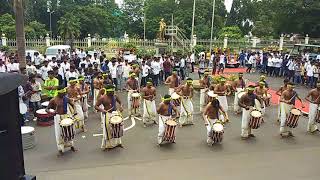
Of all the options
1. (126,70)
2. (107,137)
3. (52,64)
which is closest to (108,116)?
(107,137)

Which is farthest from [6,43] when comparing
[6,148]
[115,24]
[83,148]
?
[6,148]

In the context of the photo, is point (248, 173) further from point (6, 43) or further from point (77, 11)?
point (77, 11)

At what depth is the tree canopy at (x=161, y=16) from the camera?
132 feet

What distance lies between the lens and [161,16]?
52.5 m

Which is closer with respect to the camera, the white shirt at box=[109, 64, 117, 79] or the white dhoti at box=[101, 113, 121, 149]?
the white dhoti at box=[101, 113, 121, 149]

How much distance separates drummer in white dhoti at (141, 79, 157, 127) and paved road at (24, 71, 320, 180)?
892 millimetres

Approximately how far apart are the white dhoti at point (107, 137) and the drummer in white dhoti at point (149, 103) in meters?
2.77

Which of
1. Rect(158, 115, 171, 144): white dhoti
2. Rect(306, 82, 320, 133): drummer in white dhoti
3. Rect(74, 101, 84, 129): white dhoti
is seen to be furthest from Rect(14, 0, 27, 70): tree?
Rect(306, 82, 320, 133): drummer in white dhoti

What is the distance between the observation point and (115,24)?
5688 centimetres

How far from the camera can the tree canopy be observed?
132ft

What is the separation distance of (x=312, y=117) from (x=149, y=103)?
554 cm

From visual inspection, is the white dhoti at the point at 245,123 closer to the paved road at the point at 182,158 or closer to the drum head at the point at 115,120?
the paved road at the point at 182,158

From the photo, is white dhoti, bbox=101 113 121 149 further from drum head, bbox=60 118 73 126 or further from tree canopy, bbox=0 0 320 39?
tree canopy, bbox=0 0 320 39

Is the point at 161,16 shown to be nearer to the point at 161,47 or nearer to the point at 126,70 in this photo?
the point at 161,47
